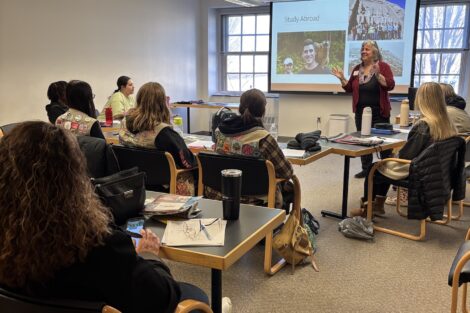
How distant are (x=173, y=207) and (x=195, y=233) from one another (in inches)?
8.4

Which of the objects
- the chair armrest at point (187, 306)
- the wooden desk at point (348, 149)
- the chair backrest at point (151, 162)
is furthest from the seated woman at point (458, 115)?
the chair armrest at point (187, 306)

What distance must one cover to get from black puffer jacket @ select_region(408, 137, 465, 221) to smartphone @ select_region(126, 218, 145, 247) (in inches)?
81.6

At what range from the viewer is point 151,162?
2803 mm

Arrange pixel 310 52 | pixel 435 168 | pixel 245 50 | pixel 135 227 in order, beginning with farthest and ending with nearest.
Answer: pixel 245 50 → pixel 310 52 → pixel 435 168 → pixel 135 227

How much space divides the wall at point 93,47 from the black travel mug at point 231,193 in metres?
4.23

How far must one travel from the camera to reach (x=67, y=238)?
1.01 metres

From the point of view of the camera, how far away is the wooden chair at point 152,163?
2770 millimetres

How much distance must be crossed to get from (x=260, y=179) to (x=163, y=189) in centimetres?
75

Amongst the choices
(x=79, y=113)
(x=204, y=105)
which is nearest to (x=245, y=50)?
(x=204, y=105)

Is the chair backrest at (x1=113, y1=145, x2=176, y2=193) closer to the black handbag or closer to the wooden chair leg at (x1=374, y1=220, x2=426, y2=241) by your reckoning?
the black handbag

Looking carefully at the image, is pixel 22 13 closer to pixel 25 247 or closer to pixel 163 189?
pixel 163 189

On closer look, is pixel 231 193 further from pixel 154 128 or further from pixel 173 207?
pixel 154 128

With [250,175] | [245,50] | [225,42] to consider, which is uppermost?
[225,42]

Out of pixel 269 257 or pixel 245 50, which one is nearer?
pixel 269 257
